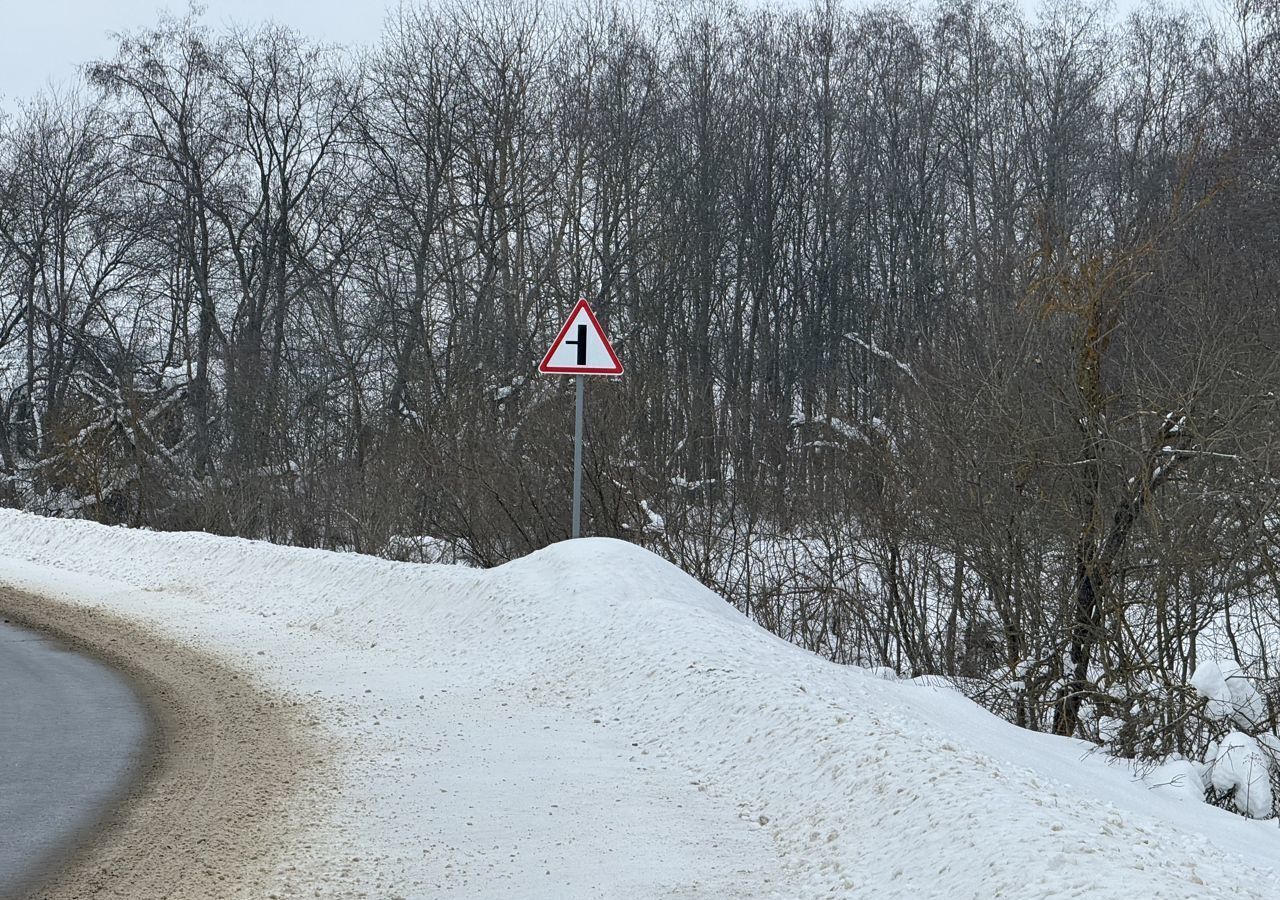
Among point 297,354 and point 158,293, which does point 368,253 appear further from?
point 158,293

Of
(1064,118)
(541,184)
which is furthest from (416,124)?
(1064,118)

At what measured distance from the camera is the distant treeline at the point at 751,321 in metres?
12.6

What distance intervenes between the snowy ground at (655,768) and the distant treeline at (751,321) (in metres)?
3.17

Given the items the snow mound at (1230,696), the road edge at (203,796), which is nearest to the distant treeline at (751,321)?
the snow mound at (1230,696)

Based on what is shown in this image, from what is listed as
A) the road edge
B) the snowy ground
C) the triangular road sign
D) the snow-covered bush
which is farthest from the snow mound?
the road edge

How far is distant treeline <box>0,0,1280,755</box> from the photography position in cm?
1255

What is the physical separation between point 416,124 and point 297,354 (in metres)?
8.20

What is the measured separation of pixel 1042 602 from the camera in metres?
13.0

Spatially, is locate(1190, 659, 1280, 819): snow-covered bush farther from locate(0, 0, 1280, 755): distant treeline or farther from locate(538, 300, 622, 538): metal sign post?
locate(538, 300, 622, 538): metal sign post

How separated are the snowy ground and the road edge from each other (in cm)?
25

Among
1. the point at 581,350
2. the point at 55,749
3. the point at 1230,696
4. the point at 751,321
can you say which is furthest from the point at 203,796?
the point at 751,321

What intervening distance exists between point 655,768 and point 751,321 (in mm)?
33414

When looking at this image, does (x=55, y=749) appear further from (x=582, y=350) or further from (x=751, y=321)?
(x=751, y=321)

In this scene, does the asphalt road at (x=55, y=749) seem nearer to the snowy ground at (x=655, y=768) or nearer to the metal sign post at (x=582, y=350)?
the snowy ground at (x=655, y=768)
